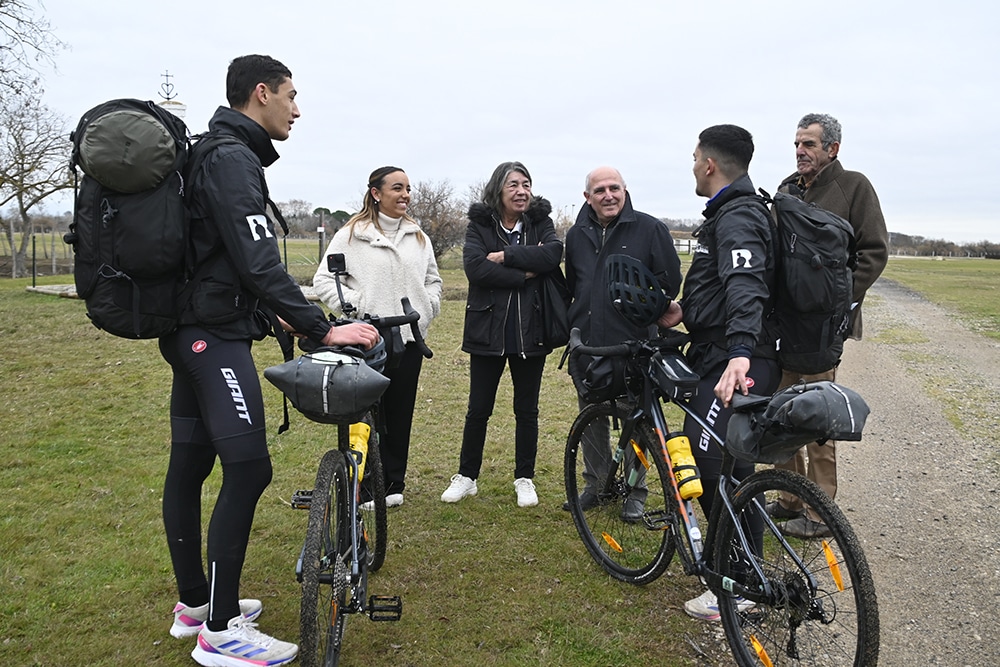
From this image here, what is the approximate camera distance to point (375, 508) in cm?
366

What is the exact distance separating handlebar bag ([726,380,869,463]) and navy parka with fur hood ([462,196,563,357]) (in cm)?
203

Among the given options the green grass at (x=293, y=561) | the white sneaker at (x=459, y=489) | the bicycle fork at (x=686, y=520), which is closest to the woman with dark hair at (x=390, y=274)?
the white sneaker at (x=459, y=489)

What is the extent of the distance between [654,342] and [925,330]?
14.9 meters

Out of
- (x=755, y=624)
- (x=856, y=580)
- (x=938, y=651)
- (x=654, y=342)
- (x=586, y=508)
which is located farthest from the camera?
(x=586, y=508)

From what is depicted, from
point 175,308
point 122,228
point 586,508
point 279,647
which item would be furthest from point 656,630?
point 122,228

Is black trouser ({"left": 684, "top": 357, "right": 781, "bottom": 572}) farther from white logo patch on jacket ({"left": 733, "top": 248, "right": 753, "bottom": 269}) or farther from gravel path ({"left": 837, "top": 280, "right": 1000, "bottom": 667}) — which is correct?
gravel path ({"left": 837, "top": 280, "right": 1000, "bottom": 667})

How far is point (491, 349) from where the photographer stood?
463cm

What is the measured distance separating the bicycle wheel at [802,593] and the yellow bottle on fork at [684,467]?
251mm

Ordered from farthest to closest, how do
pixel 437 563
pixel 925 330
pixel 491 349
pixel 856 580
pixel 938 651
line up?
pixel 925 330
pixel 491 349
pixel 437 563
pixel 938 651
pixel 856 580

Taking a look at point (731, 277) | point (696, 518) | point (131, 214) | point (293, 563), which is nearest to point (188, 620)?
point (293, 563)

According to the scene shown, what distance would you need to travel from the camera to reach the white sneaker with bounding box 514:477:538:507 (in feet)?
15.8

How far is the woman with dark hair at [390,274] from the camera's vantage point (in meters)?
4.46

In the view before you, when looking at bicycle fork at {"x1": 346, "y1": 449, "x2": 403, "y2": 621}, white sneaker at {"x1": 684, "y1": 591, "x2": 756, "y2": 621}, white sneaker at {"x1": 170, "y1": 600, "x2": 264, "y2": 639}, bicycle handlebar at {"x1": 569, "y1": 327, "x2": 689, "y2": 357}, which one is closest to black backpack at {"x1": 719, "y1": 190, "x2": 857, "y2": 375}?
bicycle handlebar at {"x1": 569, "y1": 327, "x2": 689, "y2": 357}

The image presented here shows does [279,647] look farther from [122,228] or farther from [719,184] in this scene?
[719,184]
